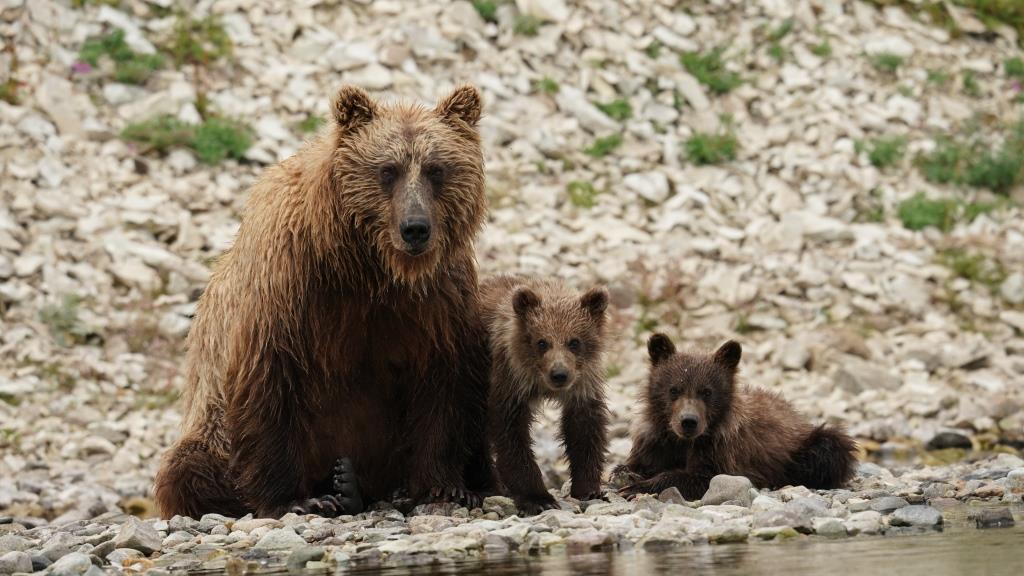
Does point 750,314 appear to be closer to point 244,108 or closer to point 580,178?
point 580,178

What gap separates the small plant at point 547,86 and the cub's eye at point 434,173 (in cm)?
990

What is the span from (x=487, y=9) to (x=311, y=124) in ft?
9.78

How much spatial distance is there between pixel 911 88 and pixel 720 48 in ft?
8.29

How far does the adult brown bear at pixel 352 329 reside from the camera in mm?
7781

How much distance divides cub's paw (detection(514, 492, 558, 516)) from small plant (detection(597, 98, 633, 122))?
1013 cm

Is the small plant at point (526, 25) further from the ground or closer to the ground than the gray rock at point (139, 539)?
further from the ground

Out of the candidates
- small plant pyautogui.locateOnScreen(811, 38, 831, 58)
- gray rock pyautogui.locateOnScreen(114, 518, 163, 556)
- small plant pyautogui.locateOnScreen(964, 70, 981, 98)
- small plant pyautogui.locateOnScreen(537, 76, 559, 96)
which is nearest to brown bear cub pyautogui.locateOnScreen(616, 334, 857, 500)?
gray rock pyautogui.locateOnScreen(114, 518, 163, 556)

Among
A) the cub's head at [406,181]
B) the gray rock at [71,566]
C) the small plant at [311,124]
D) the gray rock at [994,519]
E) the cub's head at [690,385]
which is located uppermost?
the small plant at [311,124]

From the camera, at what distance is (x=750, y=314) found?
49.6 feet

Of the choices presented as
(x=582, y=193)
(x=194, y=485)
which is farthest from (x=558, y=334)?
(x=582, y=193)

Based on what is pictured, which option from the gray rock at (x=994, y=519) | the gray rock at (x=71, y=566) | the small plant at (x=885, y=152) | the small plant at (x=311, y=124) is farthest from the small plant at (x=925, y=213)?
the gray rock at (x=71, y=566)

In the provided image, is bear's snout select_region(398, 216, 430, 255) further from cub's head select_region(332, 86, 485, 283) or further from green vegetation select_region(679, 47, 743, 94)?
green vegetation select_region(679, 47, 743, 94)

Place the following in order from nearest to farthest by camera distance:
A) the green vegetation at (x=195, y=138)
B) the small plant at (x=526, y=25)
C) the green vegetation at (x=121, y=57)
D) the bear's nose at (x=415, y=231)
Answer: the bear's nose at (x=415, y=231) → the green vegetation at (x=195, y=138) → the green vegetation at (x=121, y=57) → the small plant at (x=526, y=25)

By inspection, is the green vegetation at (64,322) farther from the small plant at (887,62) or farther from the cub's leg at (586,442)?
the small plant at (887,62)
